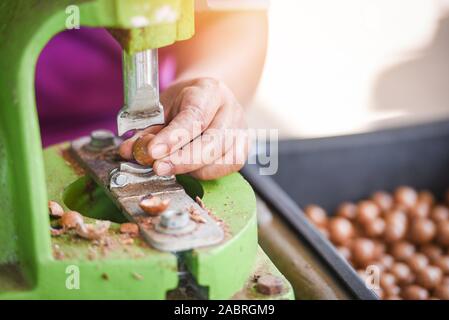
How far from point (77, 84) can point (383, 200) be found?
104cm

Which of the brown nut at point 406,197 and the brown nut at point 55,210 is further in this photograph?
the brown nut at point 406,197

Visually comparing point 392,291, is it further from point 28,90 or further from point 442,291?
point 28,90

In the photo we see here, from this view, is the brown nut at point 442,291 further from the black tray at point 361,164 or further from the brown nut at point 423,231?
the black tray at point 361,164

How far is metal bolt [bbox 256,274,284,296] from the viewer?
40.5 inches

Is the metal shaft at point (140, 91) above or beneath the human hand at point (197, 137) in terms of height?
above

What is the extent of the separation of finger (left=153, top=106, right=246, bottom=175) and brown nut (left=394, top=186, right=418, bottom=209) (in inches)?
41.6

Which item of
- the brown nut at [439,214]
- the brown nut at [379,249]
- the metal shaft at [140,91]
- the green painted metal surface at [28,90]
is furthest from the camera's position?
the brown nut at [439,214]

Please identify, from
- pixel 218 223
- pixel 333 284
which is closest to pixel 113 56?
pixel 333 284

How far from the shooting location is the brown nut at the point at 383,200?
7.48ft

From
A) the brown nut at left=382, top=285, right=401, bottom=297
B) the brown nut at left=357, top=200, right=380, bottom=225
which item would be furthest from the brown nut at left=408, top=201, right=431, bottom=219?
the brown nut at left=382, top=285, right=401, bottom=297

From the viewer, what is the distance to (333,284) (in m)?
1.45

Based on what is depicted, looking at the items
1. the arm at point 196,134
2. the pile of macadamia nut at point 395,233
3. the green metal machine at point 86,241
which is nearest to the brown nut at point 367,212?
the pile of macadamia nut at point 395,233

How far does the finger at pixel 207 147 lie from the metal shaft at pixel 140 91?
97 millimetres

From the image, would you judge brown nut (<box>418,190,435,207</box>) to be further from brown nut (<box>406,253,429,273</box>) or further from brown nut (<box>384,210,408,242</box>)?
brown nut (<box>406,253,429,273</box>)
